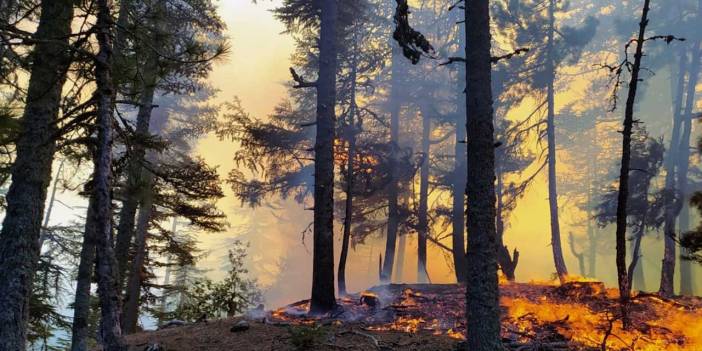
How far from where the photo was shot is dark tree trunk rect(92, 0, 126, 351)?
5.49m

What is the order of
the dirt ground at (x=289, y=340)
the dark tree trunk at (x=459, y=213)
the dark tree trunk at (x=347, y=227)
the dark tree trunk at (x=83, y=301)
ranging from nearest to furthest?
the dirt ground at (x=289, y=340) < the dark tree trunk at (x=83, y=301) < the dark tree trunk at (x=347, y=227) < the dark tree trunk at (x=459, y=213)

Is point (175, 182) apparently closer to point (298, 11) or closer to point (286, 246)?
point (298, 11)

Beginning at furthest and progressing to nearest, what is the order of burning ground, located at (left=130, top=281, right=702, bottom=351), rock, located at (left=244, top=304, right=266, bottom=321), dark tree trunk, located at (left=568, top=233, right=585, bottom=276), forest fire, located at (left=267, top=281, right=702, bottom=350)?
dark tree trunk, located at (left=568, top=233, right=585, bottom=276) → rock, located at (left=244, top=304, right=266, bottom=321) → forest fire, located at (left=267, top=281, right=702, bottom=350) → burning ground, located at (left=130, top=281, right=702, bottom=351)

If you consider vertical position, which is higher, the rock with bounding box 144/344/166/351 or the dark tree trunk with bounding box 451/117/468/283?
the dark tree trunk with bounding box 451/117/468/283

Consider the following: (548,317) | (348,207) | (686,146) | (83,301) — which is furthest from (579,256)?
(83,301)

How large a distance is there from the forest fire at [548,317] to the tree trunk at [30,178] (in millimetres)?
5005

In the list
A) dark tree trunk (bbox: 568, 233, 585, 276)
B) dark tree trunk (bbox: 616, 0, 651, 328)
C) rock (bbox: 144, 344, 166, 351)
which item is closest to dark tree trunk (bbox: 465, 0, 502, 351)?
dark tree trunk (bbox: 616, 0, 651, 328)

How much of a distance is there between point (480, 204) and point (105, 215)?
5430 mm

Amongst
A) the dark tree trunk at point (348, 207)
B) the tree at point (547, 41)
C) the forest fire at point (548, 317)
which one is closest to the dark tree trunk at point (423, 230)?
the dark tree trunk at point (348, 207)

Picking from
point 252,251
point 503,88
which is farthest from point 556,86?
point 252,251

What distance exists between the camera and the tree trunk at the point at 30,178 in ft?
21.9

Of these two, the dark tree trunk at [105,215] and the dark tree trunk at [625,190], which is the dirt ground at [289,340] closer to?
the dark tree trunk at [105,215]

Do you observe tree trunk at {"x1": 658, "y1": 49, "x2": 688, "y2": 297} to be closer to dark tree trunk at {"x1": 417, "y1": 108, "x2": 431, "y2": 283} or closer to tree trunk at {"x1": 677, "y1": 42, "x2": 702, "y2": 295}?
tree trunk at {"x1": 677, "y1": 42, "x2": 702, "y2": 295}

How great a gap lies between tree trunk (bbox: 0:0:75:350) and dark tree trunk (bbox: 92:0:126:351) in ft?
3.58
